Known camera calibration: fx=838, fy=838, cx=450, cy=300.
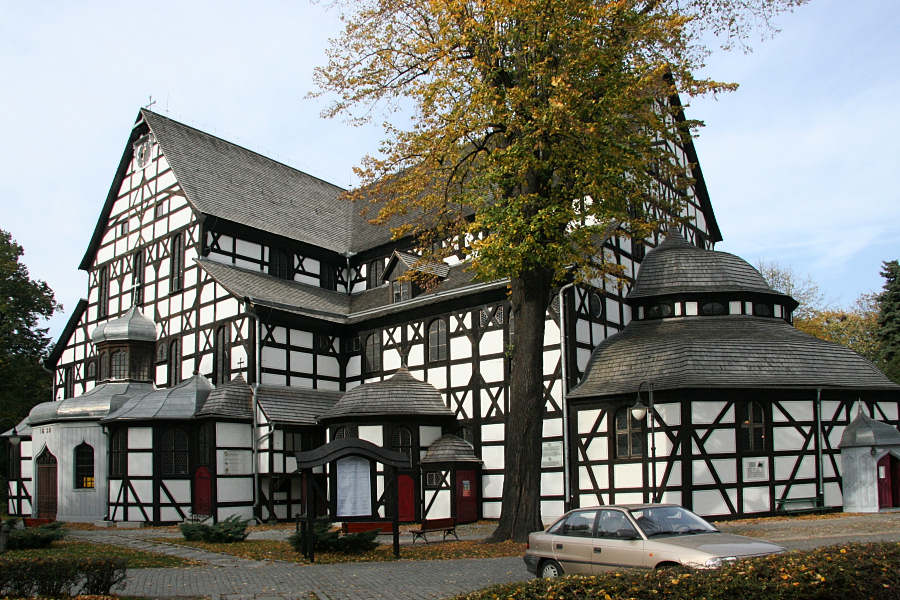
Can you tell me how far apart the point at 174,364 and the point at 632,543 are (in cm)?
2644

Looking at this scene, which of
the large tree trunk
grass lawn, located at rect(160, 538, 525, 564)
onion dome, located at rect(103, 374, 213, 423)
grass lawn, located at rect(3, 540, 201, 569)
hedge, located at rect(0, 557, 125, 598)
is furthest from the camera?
onion dome, located at rect(103, 374, 213, 423)

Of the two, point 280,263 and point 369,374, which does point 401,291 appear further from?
point 280,263

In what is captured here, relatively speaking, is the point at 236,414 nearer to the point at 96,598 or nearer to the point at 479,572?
the point at 479,572

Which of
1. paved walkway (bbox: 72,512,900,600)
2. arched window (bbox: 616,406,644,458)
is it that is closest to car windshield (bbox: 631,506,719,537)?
paved walkway (bbox: 72,512,900,600)

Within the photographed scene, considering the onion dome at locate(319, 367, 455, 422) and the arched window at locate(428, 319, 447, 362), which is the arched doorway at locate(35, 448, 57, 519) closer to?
the onion dome at locate(319, 367, 455, 422)

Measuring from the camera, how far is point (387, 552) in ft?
62.2

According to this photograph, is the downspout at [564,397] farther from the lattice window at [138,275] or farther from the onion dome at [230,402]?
the lattice window at [138,275]

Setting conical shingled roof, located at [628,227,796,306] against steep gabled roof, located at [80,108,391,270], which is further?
steep gabled roof, located at [80,108,391,270]

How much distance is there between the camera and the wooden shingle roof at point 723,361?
24375 millimetres

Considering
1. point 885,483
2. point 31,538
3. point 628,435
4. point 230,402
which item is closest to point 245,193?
point 230,402

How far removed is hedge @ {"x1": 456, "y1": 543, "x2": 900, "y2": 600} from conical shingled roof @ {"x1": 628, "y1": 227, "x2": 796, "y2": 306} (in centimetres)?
1899

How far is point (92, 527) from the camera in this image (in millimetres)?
29500

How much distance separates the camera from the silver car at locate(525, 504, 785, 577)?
1129 centimetres

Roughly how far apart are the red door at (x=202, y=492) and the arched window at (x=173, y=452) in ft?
1.90
